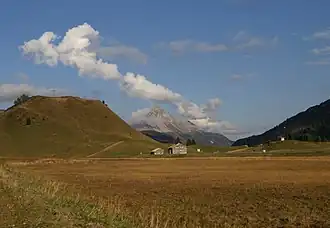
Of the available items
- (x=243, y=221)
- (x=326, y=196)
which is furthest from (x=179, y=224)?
(x=326, y=196)

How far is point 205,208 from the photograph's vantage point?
34250 millimetres

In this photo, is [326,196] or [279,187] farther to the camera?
[279,187]

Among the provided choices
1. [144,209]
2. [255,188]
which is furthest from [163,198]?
[255,188]

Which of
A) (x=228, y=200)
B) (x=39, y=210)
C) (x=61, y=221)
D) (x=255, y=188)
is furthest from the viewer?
(x=255, y=188)

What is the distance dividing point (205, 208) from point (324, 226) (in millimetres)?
9304

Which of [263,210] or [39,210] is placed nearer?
[39,210]

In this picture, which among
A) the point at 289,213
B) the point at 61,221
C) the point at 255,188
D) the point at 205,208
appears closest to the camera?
the point at 61,221

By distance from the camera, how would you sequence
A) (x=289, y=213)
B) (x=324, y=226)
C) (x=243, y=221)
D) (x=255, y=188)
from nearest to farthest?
(x=324, y=226), (x=243, y=221), (x=289, y=213), (x=255, y=188)

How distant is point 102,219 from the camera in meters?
20.7

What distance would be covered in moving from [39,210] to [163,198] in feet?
68.7

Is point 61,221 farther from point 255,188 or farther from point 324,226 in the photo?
point 255,188

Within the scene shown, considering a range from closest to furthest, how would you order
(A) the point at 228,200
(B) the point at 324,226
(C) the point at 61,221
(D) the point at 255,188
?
(C) the point at 61,221
(B) the point at 324,226
(A) the point at 228,200
(D) the point at 255,188

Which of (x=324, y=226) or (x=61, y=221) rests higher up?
(x=61, y=221)

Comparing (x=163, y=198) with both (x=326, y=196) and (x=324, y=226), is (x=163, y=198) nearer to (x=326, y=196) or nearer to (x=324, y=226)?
(x=326, y=196)
